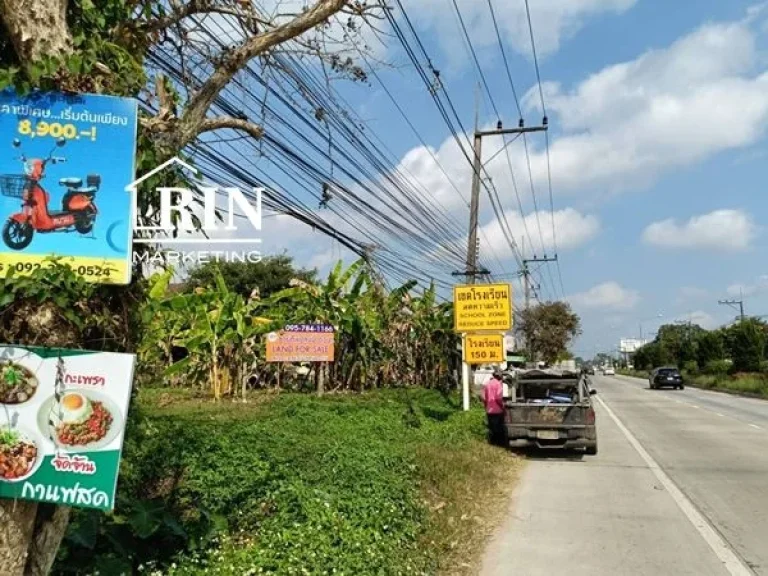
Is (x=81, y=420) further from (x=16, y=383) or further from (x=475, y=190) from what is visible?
(x=475, y=190)

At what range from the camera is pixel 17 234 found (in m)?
3.53

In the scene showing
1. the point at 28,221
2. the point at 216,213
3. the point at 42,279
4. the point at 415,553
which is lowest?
the point at 415,553

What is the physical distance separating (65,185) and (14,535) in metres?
1.69

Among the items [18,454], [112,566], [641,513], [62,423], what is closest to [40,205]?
[62,423]

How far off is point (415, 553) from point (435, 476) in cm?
309

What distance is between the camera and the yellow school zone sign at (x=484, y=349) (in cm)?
1850

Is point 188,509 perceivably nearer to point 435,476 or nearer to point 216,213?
point 435,476

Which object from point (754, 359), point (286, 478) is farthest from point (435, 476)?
point (754, 359)

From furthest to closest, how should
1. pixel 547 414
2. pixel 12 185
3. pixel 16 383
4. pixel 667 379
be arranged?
pixel 667 379, pixel 547 414, pixel 12 185, pixel 16 383

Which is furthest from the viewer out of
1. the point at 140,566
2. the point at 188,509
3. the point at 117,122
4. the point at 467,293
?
the point at 467,293

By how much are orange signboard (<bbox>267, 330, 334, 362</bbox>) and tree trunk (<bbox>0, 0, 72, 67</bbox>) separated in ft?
55.0

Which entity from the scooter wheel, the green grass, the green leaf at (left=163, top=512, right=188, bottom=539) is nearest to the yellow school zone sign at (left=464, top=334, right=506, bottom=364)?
the green grass

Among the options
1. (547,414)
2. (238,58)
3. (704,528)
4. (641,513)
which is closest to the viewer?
(238,58)

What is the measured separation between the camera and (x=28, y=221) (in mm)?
3557
